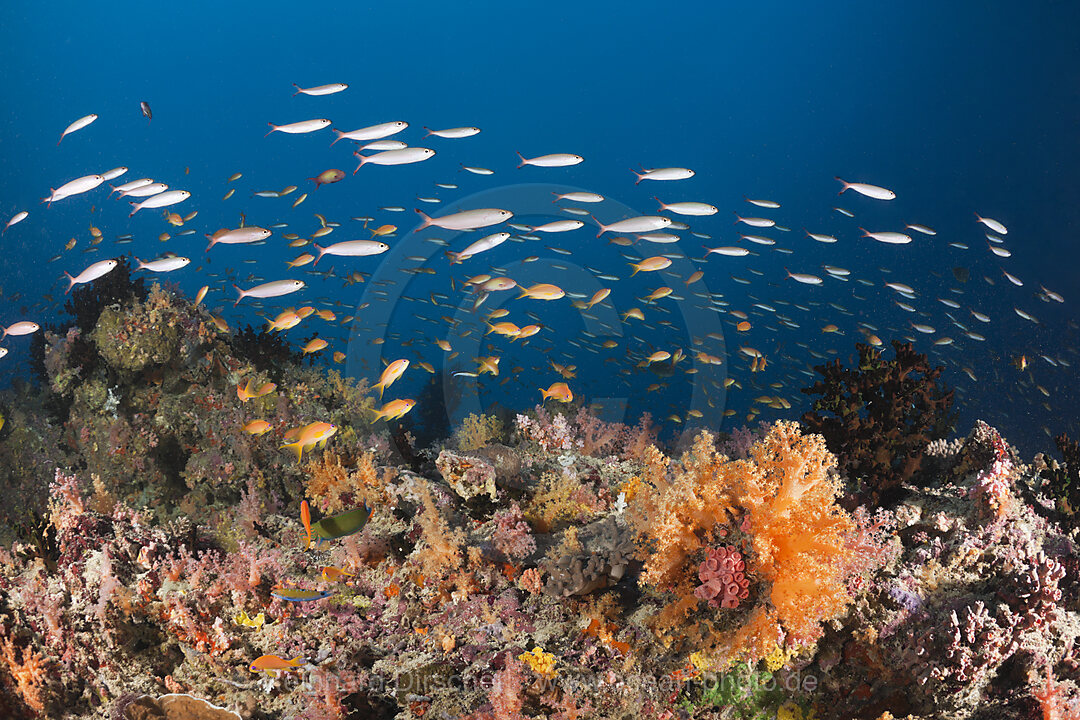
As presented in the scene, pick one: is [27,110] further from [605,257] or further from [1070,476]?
[1070,476]

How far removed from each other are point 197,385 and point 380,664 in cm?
727

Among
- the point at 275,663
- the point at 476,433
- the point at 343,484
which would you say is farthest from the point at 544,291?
the point at 275,663

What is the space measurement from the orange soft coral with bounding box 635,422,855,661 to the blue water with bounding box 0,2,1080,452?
114ft

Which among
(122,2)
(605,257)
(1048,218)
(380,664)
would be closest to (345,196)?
(122,2)

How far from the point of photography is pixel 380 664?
380 cm

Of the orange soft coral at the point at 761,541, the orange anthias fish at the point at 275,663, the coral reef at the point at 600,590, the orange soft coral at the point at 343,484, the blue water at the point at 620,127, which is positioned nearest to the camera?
the orange soft coral at the point at 761,541

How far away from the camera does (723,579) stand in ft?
10.3

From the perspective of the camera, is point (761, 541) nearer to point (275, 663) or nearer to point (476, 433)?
point (275, 663)

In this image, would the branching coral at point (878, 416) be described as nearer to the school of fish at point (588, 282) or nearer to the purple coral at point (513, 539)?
the purple coral at point (513, 539)

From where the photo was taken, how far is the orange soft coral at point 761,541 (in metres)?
3.08

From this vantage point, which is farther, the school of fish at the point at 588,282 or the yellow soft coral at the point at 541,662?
the school of fish at the point at 588,282

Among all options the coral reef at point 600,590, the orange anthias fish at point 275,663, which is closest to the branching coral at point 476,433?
the coral reef at point 600,590

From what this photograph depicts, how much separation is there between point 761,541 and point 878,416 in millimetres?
3018

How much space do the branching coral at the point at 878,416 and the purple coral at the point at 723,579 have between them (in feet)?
7.93
